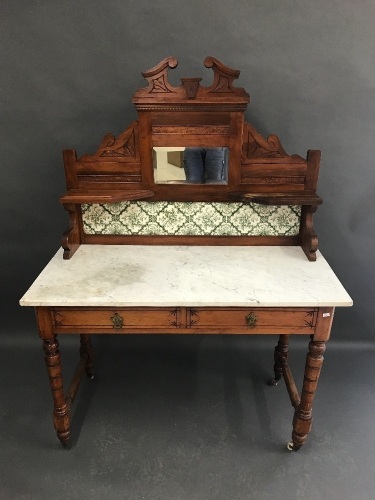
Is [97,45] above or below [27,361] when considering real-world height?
above

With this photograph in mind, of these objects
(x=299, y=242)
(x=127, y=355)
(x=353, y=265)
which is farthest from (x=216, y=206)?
Result: (x=127, y=355)

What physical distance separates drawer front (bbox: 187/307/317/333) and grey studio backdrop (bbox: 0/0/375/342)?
3.41 feet

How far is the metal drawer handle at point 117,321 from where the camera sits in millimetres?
2125

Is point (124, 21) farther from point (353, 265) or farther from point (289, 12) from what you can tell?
point (353, 265)

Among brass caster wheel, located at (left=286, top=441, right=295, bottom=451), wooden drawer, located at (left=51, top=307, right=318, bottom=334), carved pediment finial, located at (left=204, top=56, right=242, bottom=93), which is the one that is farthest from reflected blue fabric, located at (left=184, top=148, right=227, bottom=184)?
brass caster wheel, located at (left=286, top=441, right=295, bottom=451)

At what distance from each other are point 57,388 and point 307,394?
1324mm

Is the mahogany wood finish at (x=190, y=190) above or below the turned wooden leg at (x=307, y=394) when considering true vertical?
above

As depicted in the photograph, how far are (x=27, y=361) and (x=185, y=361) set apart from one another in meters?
1.16

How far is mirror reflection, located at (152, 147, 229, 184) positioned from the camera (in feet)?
8.09

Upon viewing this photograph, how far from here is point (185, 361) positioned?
3.25 meters

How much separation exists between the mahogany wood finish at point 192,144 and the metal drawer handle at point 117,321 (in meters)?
0.54

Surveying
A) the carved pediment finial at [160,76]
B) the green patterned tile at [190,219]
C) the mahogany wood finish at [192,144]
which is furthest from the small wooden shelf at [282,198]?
the carved pediment finial at [160,76]

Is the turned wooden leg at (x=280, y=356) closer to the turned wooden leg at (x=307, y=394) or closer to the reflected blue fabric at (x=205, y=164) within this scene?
the turned wooden leg at (x=307, y=394)

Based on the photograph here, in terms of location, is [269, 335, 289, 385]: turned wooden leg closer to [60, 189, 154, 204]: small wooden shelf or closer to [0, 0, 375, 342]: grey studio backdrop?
[0, 0, 375, 342]: grey studio backdrop
